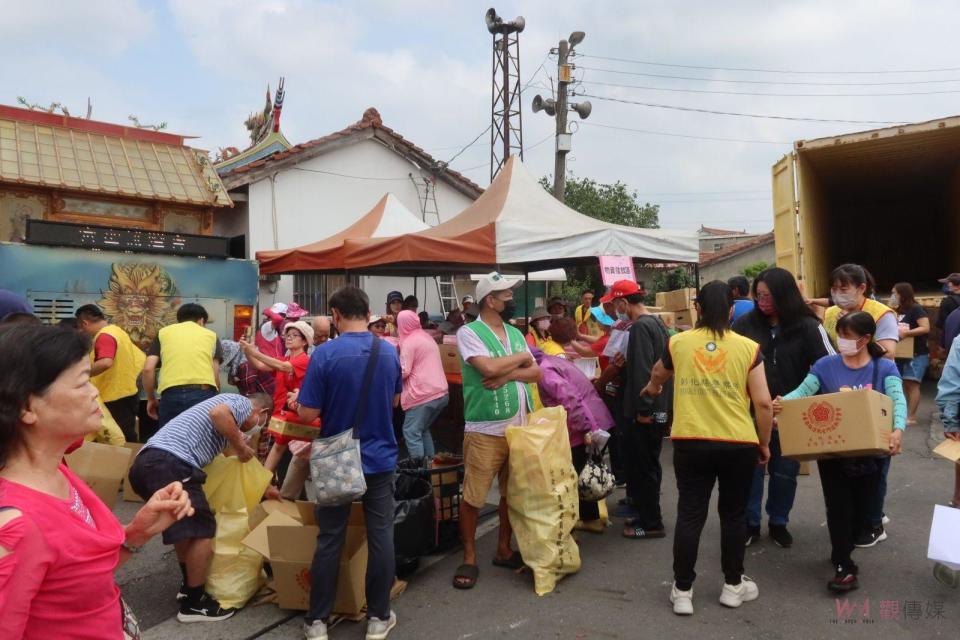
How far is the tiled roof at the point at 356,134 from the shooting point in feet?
46.2

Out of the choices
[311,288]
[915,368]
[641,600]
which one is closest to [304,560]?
[641,600]

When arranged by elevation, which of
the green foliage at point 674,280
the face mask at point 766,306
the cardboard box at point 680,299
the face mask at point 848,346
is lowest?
the face mask at point 848,346

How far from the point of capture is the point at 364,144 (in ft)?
53.5

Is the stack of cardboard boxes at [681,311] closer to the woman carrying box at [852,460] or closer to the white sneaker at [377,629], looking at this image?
the woman carrying box at [852,460]

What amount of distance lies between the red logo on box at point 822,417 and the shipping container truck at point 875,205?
623 centimetres

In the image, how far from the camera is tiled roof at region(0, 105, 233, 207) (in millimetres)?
11250

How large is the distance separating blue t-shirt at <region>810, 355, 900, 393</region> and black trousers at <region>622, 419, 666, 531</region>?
118 cm

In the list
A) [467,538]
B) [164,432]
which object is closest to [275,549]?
[164,432]

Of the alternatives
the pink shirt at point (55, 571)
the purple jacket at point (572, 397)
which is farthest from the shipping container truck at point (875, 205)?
the pink shirt at point (55, 571)

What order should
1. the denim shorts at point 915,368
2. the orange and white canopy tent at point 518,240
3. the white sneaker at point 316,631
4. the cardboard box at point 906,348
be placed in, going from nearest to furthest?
the white sneaker at point 316,631 < the orange and white canopy tent at point 518,240 < the cardboard box at point 906,348 < the denim shorts at point 915,368

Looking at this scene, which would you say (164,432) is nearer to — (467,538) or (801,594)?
(467,538)

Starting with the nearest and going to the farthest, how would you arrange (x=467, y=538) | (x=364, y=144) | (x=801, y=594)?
(x=801, y=594) → (x=467, y=538) → (x=364, y=144)

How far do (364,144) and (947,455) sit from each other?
14470 mm

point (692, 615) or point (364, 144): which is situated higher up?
point (364, 144)
